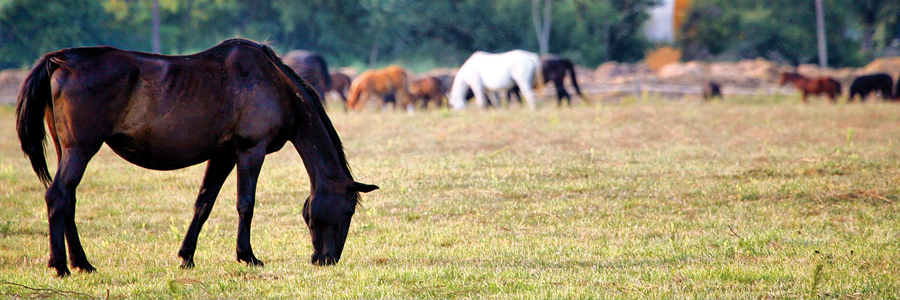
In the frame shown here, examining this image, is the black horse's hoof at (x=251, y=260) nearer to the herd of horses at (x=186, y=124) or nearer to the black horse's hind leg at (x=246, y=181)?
the herd of horses at (x=186, y=124)

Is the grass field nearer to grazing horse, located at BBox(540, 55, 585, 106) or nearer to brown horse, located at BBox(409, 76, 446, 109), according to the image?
grazing horse, located at BBox(540, 55, 585, 106)

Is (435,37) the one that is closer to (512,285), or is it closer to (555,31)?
(555,31)

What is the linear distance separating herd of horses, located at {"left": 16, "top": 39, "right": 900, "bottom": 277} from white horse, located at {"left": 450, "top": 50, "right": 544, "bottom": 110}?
16.5 m

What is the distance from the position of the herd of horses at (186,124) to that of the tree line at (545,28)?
45851 millimetres

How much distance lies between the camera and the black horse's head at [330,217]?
20.8ft

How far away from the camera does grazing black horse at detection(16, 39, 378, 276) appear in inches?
229

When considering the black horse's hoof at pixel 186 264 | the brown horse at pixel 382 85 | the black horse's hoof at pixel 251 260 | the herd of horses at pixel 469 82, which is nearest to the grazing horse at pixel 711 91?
the herd of horses at pixel 469 82

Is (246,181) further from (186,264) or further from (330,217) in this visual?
(186,264)

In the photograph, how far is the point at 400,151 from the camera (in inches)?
540

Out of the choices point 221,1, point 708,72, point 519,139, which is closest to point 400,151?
point 519,139

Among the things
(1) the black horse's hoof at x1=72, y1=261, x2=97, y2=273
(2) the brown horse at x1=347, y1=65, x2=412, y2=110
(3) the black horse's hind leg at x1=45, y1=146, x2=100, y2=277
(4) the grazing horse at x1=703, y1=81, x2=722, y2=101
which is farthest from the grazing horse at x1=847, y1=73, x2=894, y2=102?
(3) the black horse's hind leg at x1=45, y1=146, x2=100, y2=277

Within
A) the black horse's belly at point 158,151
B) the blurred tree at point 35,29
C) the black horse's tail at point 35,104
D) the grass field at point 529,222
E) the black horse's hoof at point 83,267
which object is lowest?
the grass field at point 529,222

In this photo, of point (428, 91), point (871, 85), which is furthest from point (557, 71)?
point (871, 85)

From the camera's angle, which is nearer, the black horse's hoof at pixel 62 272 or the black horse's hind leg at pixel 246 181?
the black horse's hoof at pixel 62 272
